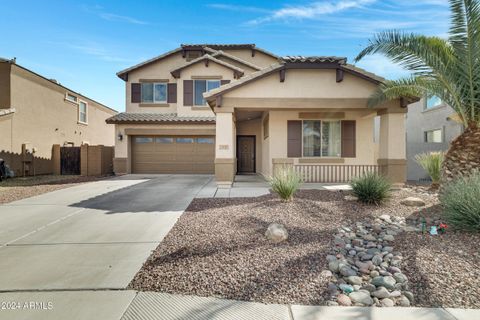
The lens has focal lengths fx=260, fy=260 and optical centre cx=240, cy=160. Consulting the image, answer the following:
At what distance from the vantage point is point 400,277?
347 cm

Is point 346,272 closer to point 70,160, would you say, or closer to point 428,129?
point 428,129

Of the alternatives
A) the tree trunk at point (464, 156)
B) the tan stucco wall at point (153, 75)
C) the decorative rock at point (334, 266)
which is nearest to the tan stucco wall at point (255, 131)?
the tan stucco wall at point (153, 75)

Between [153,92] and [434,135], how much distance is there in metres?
19.7

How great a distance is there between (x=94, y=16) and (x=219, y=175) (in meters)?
10.2

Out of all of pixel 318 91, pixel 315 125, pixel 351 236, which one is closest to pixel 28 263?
pixel 351 236

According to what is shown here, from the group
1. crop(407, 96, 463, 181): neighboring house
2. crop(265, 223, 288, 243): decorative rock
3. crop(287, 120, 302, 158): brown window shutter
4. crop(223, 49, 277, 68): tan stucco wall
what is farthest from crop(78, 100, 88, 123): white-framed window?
crop(407, 96, 463, 181): neighboring house

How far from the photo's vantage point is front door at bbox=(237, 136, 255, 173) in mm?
17328

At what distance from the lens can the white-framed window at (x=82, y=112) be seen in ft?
70.2

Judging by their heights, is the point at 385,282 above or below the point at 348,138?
below

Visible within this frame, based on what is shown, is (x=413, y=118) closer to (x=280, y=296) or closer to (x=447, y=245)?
(x=447, y=245)

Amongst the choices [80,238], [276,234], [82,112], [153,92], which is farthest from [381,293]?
[82,112]

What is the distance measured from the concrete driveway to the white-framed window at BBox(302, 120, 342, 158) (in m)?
6.23

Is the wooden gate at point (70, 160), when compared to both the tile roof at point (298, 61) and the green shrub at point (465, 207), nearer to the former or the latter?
the tile roof at point (298, 61)

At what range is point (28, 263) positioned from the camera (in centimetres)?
407
